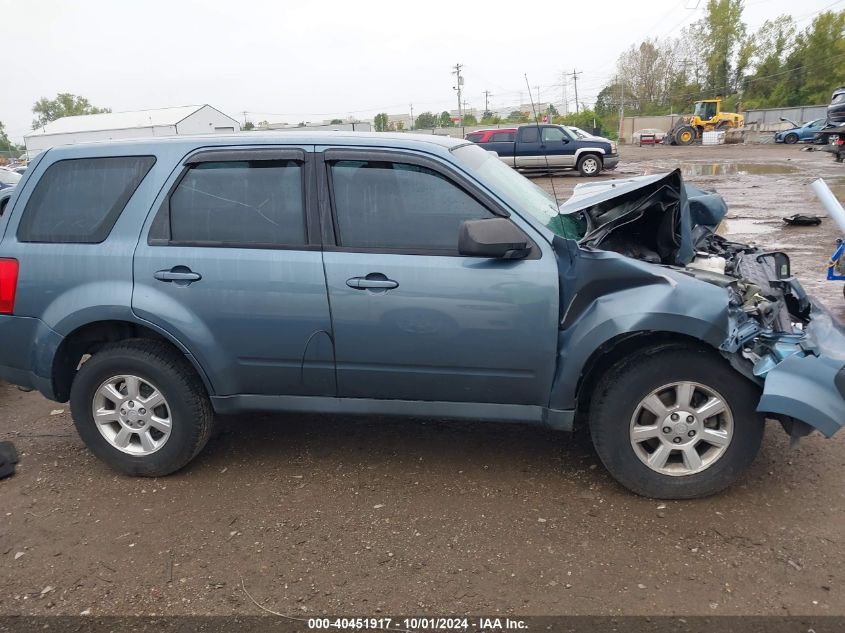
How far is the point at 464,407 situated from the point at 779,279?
78.4 inches

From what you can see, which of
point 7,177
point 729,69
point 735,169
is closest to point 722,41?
point 729,69

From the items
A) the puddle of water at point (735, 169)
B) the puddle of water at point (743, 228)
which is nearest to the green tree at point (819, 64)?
the puddle of water at point (735, 169)

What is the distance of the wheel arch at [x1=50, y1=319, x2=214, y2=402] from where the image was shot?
12.1 feet

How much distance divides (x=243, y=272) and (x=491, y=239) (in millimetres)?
1317

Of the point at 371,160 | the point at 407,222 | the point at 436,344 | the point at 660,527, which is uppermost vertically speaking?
the point at 371,160

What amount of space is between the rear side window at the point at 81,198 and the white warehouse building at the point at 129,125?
46.2 metres

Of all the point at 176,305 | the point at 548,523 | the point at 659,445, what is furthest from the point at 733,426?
the point at 176,305

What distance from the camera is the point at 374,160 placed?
11.5ft

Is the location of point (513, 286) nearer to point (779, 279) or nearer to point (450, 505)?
point (450, 505)

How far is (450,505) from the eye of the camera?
3.42 meters

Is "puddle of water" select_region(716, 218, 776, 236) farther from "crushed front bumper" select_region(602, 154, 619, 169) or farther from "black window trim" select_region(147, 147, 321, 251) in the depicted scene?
"crushed front bumper" select_region(602, 154, 619, 169)

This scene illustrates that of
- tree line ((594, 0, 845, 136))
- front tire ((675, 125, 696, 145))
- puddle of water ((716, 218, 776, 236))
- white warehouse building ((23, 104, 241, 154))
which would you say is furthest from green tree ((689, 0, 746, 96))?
puddle of water ((716, 218, 776, 236))

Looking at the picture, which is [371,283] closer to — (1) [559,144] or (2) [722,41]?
(1) [559,144]

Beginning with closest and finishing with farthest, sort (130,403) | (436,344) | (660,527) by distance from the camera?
1. (660,527)
2. (436,344)
3. (130,403)
